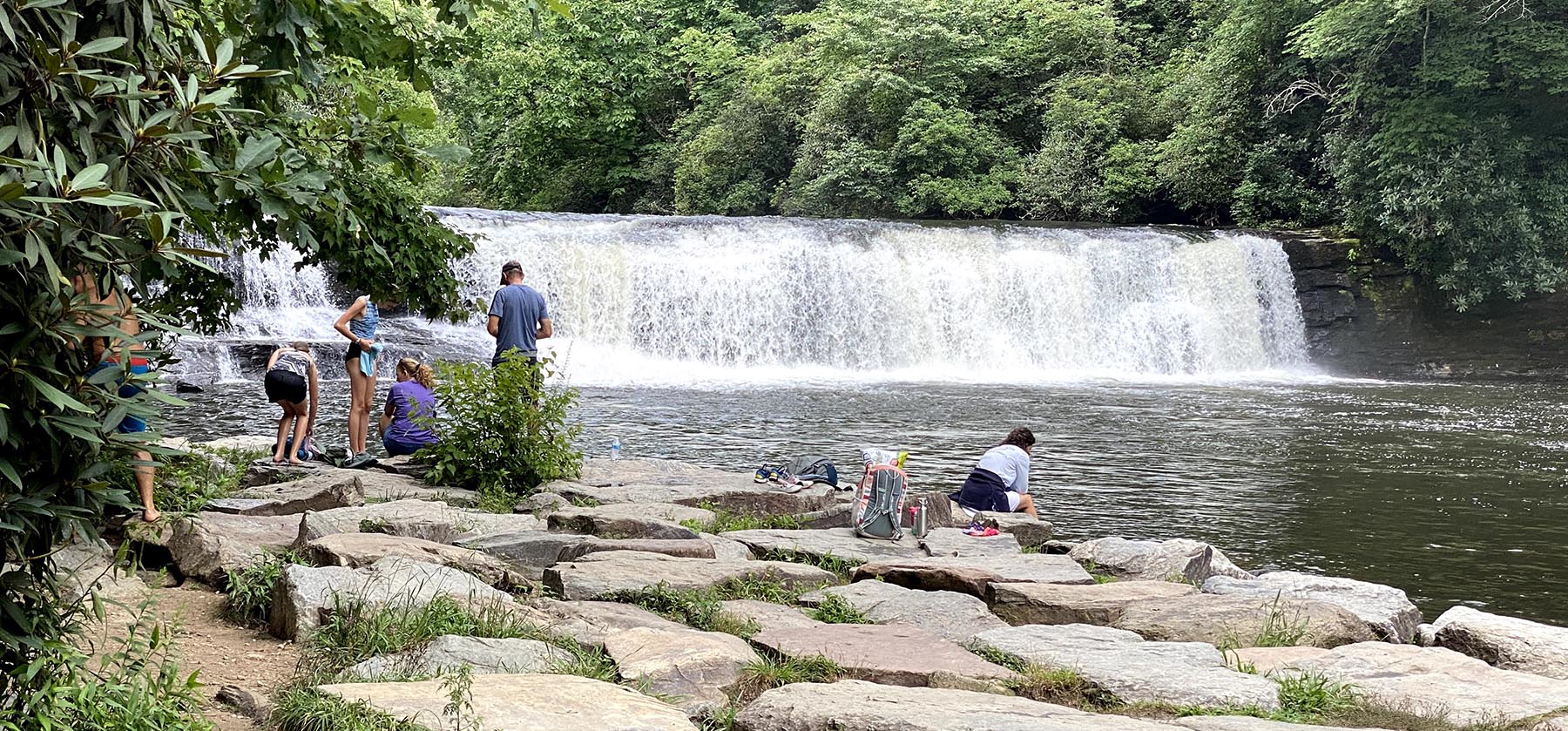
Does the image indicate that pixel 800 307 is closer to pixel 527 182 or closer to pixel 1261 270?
pixel 1261 270

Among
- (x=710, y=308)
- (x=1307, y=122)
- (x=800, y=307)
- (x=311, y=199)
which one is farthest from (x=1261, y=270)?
(x=311, y=199)

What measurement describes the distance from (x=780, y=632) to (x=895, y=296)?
58.7 ft

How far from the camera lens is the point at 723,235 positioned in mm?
22031

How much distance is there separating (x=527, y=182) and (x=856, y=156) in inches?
510

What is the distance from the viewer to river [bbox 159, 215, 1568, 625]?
947 centimetres

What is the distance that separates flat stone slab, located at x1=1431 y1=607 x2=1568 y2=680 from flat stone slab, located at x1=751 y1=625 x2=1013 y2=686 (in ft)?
7.42

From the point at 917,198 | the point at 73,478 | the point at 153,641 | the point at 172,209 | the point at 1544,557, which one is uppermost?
the point at 917,198

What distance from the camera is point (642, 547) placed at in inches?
229

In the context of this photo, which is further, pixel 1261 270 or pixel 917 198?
pixel 917 198

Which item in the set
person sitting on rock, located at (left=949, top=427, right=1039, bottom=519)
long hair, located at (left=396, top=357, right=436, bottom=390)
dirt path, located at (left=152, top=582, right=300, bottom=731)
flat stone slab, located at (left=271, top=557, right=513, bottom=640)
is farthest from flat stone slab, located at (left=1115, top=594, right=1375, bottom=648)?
long hair, located at (left=396, top=357, right=436, bottom=390)

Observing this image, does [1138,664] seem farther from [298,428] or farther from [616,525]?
[298,428]

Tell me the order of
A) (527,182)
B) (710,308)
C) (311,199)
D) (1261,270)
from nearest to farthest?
(311,199) → (710,308) → (1261,270) → (527,182)

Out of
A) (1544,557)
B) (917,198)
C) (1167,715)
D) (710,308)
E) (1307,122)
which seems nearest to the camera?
(1167,715)

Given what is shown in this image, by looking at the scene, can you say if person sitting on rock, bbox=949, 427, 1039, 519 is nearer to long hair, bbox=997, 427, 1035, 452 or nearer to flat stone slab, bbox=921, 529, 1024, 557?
long hair, bbox=997, 427, 1035, 452
